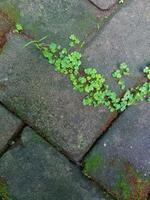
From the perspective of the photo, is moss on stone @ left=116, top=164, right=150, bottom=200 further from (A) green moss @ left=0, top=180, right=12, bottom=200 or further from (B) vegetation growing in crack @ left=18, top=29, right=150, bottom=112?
(A) green moss @ left=0, top=180, right=12, bottom=200

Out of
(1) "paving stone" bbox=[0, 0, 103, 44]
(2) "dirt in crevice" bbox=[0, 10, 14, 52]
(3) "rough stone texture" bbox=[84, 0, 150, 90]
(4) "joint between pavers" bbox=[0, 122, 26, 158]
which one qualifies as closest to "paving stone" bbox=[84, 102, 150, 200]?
(3) "rough stone texture" bbox=[84, 0, 150, 90]

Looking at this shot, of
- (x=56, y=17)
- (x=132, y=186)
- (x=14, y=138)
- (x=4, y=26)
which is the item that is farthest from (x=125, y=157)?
(x=4, y=26)

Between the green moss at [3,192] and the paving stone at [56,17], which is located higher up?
the paving stone at [56,17]

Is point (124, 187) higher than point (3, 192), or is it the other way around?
point (3, 192)

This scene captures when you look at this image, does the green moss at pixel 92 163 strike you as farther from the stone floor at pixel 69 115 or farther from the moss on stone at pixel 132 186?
the moss on stone at pixel 132 186

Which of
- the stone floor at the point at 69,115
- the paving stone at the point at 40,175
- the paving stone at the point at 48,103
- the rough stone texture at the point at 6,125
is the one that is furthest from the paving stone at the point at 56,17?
the paving stone at the point at 40,175

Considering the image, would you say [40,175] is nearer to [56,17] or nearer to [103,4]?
[56,17]
